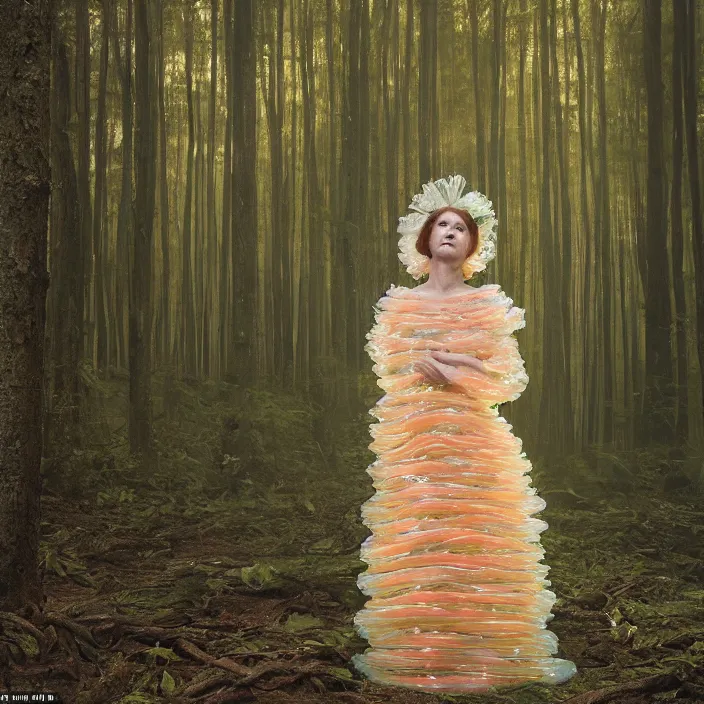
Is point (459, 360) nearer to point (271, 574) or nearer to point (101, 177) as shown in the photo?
point (271, 574)

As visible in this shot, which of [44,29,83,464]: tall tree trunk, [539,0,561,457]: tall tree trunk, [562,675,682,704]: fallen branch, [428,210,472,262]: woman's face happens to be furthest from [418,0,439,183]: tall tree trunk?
[562,675,682,704]: fallen branch

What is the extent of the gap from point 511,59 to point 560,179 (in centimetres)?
126

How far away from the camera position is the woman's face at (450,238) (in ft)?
8.37

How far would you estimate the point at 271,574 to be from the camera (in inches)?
138

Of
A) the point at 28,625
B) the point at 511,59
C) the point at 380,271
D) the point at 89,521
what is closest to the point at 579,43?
the point at 511,59

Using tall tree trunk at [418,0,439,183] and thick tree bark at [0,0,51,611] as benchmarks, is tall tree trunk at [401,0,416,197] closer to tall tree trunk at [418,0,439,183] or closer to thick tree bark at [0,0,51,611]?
tall tree trunk at [418,0,439,183]

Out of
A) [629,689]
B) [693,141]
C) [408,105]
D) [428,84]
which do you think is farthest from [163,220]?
[629,689]

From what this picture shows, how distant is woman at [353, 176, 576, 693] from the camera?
2.30 metres

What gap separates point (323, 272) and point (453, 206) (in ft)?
17.1

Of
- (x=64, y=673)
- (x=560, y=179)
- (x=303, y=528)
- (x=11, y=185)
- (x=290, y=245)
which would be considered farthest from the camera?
(x=290, y=245)

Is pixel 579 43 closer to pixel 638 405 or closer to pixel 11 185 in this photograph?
pixel 638 405

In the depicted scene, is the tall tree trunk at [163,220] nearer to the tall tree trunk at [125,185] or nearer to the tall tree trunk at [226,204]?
the tall tree trunk at [125,185]

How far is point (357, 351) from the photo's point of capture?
23.2 feet

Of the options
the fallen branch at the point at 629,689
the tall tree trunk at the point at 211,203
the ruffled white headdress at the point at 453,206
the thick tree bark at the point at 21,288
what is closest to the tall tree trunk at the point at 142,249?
the tall tree trunk at the point at 211,203
